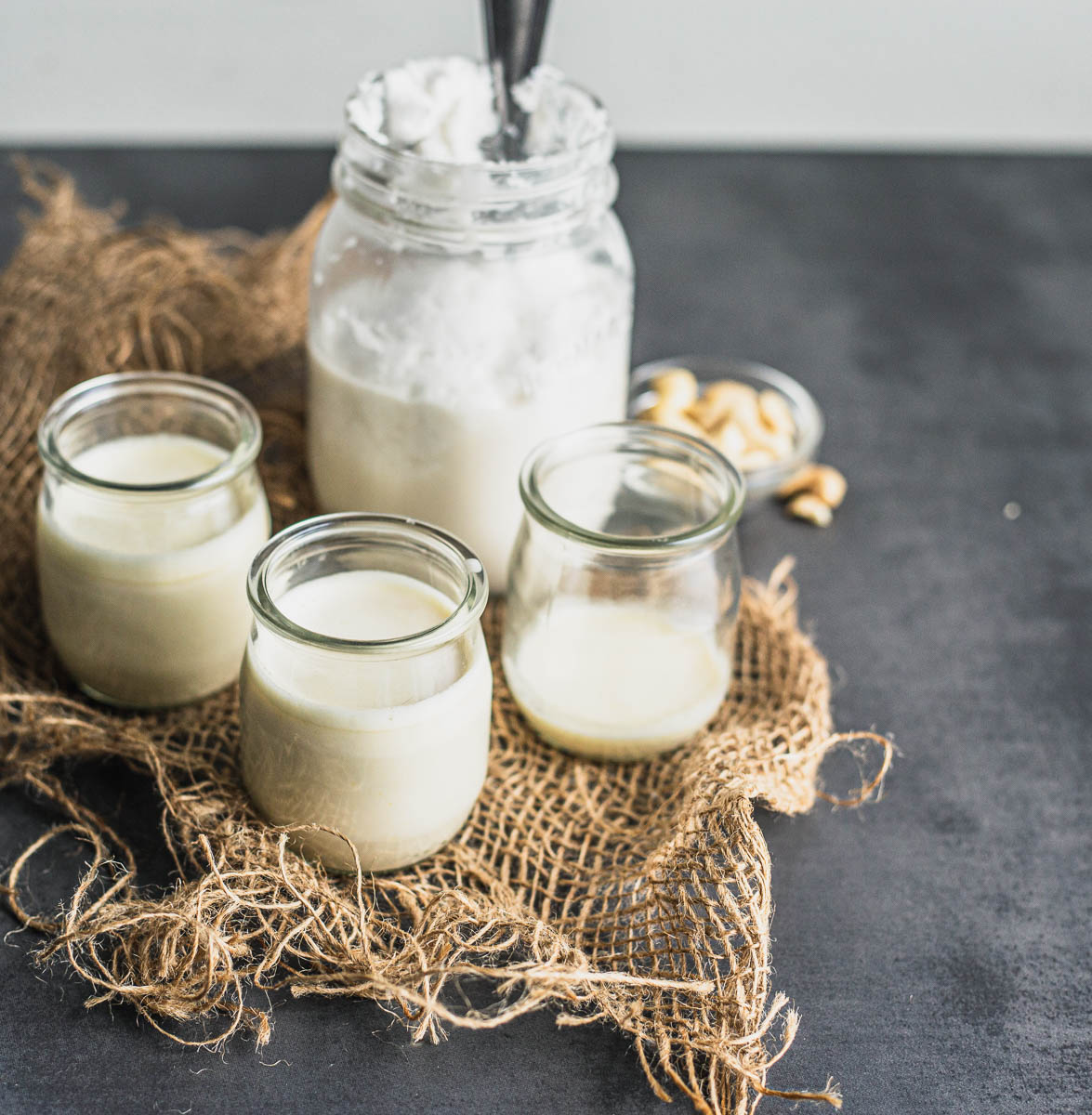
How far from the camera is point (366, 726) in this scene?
679 millimetres

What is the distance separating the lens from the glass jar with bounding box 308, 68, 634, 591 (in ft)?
2.70

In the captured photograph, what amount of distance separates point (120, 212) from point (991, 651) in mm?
934

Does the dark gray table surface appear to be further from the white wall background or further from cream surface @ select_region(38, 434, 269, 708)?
the white wall background

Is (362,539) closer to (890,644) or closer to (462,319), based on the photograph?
(462,319)

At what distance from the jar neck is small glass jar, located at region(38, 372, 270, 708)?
0.15 metres

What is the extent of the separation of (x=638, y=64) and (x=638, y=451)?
3.73 feet

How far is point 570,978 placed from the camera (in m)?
0.64

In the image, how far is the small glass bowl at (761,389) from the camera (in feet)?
3.56

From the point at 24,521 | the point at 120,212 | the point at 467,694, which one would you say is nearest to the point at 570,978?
the point at 467,694

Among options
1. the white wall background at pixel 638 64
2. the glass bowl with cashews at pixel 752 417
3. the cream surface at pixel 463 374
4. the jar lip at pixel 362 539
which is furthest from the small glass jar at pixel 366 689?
the white wall background at pixel 638 64

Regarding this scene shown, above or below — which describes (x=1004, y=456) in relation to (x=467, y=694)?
below

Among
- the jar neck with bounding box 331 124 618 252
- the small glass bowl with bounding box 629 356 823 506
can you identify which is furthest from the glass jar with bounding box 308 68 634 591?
the small glass bowl with bounding box 629 356 823 506

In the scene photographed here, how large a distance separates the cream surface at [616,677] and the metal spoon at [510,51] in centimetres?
30

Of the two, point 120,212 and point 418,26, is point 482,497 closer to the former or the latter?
point 120,212
